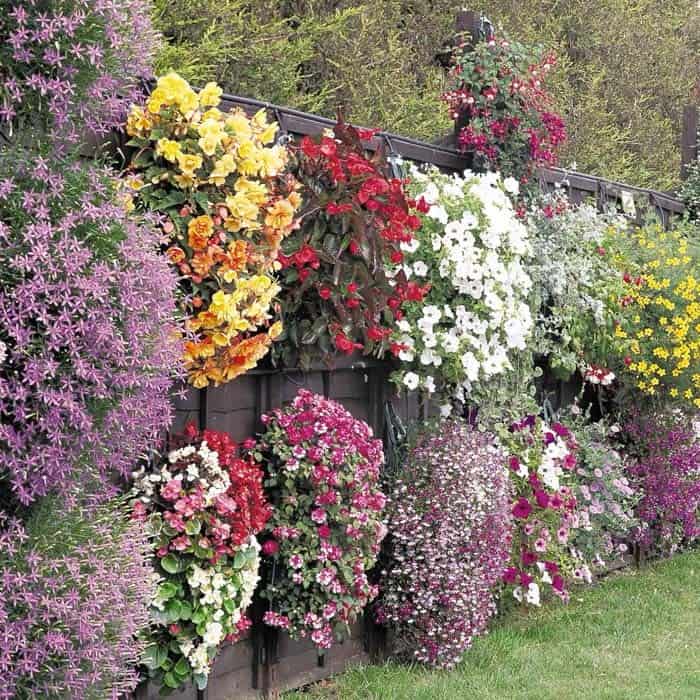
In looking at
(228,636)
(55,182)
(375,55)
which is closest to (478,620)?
(228,636)

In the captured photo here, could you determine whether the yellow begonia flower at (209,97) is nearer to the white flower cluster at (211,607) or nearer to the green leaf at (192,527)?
the green leaf at (192,527)

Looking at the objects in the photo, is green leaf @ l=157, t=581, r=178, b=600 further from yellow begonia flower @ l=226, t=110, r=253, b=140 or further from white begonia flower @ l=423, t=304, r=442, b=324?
white begonia flower @ l=423, t=304, r=442, b=324

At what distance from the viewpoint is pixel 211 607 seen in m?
3.65

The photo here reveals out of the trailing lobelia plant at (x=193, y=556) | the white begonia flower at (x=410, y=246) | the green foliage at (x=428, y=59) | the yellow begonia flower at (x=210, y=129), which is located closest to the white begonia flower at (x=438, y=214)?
the white begonia flower at (x=410, y=246)

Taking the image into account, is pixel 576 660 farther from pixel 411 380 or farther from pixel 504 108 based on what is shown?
pixel 504 108

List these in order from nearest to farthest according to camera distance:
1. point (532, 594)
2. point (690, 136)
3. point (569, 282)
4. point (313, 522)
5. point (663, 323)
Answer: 1. point (313, 522)
2. point (532, 594)
3. point (569, 282)
4. point (663, 323)
5. point (690, 136)

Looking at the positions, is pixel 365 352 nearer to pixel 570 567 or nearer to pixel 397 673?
pixel 397 673

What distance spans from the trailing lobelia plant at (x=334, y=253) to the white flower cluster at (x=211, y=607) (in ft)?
3.02

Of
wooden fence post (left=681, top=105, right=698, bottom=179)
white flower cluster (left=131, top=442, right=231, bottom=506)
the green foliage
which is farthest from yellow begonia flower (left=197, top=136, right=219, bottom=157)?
wooden fence post (left=681, top=105, right=698, bottom=179)

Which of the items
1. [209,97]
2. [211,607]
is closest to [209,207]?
[209,97]

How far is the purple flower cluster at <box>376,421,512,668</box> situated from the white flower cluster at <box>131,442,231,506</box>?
1279mm

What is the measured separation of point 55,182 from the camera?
2.60 meters

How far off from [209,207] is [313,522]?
1303mm

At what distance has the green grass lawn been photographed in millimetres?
4531
